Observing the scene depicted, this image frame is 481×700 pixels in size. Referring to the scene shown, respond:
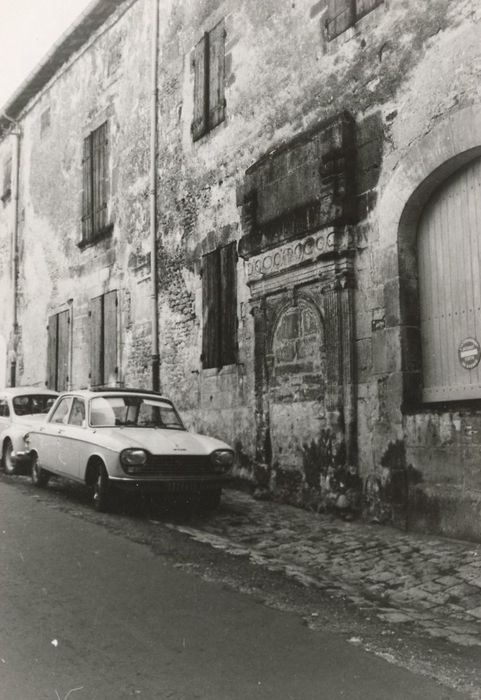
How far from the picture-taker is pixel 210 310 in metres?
11.0

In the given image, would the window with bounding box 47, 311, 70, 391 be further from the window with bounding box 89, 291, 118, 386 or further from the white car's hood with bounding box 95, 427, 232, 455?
the white car's hood with bounding box 95, 427, 232, 455

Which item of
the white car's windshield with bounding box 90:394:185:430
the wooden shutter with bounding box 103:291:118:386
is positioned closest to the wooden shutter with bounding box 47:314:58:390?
the wooden shutter with bounding box 103:291:118:386

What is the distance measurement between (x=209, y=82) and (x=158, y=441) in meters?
6.30

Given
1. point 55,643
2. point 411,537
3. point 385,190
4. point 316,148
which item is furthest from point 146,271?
point 55,643

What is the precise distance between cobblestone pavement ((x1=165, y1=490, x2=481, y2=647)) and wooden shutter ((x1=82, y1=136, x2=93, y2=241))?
28.4 ft

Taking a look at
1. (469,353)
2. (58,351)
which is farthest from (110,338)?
(469,353)

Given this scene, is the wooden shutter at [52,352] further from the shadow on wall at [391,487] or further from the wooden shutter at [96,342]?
the shadow on wall at [391,487]

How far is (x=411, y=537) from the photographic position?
22.8ft

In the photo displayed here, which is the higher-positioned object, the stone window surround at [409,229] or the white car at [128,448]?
the stone window surround at [409,229]

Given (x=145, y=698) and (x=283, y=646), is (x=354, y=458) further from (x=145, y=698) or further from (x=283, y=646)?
(x=145, y=698)

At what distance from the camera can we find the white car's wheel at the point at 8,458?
1157 centimetres

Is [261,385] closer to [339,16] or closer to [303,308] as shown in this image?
[303,308]

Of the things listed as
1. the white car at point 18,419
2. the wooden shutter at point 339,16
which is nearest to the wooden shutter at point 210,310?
the white car at point 18,419

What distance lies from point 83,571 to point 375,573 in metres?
2.32
